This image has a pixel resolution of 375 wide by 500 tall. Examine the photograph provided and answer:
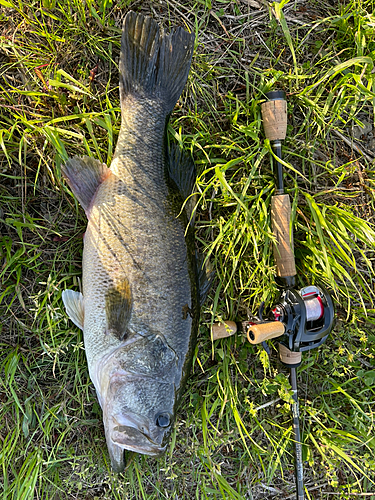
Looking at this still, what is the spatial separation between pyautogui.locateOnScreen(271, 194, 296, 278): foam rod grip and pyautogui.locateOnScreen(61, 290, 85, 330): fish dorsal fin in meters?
1.42

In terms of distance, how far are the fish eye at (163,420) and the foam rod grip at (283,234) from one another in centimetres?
124

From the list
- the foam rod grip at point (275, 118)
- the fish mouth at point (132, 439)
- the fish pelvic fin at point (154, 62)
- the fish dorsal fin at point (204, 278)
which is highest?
the fish pelvic fin at point (154, 62)

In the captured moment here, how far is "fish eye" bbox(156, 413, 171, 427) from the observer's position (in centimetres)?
188

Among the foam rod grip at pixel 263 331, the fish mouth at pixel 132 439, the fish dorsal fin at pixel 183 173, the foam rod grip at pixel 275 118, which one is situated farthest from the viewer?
the foam rod grip at pixel 275 118

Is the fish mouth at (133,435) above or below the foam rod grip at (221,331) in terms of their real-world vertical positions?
below

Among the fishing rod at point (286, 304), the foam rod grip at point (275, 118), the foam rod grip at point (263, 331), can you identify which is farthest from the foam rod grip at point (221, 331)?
the foam rod grip at point (275, 118)

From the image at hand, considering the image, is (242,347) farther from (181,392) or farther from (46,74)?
(46,74)

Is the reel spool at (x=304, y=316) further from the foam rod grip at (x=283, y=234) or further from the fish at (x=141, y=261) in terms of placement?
the fish at (x=141, y=261)

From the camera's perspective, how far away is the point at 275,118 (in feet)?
7.61

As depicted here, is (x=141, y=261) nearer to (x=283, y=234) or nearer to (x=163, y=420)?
(x=163, y=420)

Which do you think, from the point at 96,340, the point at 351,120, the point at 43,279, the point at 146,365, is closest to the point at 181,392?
the point at 146,365

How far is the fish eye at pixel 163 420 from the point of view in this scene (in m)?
1.88

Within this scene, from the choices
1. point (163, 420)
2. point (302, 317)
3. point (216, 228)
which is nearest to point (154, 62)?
point (216, 228)

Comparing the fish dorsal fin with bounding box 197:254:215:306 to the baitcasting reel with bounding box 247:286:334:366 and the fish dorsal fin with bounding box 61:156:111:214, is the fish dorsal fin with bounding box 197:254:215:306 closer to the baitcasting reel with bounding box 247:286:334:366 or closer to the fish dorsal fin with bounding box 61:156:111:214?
the baitcasting reel with bounding box 247:286:334:366
